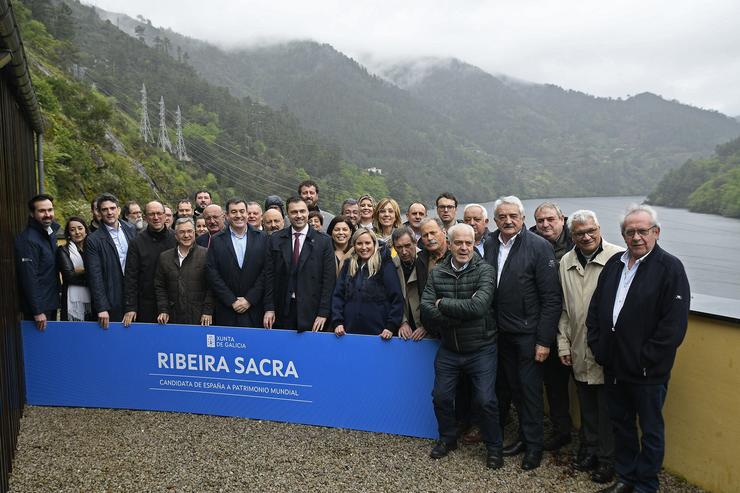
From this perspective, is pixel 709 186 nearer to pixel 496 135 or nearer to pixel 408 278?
pixel 408 278

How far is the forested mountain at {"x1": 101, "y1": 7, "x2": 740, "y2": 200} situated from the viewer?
88.9 metres

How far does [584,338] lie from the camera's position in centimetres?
391

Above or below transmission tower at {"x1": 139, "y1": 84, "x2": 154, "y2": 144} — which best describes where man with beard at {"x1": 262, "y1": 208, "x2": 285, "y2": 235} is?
below

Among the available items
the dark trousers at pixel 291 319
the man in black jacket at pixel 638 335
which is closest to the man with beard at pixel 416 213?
the dark trousers at pixel 291 319

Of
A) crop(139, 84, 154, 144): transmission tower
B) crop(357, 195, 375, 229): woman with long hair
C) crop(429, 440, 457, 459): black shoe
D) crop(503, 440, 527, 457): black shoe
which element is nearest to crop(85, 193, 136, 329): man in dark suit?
crop(357, 195, 375, 229): woman with long hair

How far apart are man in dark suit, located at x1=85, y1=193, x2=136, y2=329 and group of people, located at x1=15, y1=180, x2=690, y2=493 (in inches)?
0.6

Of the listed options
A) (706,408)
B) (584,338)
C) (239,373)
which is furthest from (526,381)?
(239,373)

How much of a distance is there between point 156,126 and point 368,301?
65644 mm

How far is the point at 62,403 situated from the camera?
5328mm

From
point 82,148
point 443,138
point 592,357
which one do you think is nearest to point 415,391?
point 592,357

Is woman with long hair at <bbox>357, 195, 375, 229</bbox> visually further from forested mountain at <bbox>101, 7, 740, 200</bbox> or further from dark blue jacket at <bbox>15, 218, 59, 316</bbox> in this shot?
forested mountain at <bbox>101, 7, 740, 200</bbox>

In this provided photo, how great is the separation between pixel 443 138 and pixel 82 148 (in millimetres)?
119780

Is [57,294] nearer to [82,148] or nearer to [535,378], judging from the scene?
[535,378]

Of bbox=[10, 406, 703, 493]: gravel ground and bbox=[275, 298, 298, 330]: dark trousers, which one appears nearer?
bbox=[10, 406, 703, 493]: gravel ground
